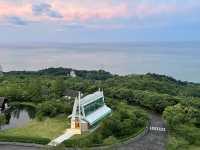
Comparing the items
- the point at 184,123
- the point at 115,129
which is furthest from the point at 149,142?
the point at 184,123

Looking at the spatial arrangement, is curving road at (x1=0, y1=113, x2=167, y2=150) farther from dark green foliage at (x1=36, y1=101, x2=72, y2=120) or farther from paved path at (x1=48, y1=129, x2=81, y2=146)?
dark green foliage at (x1=36, y1=101, x2=72, y2=120)

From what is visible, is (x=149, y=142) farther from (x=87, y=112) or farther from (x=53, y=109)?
(x=53, y=109)

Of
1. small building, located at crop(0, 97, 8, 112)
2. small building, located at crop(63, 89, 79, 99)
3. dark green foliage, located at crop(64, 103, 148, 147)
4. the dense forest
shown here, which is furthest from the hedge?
small building, located at crop(63, 89, 79, 99)

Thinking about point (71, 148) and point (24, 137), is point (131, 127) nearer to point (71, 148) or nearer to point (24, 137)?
point (71, 148)

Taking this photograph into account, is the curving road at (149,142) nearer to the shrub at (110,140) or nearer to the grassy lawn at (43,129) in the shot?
the shrub at (110,140)

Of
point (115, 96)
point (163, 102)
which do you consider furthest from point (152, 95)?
point (115, 96)

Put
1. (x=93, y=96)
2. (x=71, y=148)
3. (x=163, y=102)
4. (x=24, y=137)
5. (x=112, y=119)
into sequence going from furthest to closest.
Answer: (x=163, y=102) < (x=93, y=96) < (x=112, y=119) < (x=24, y=137) < (x=71, y=148)
